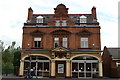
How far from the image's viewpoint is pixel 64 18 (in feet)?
98.8

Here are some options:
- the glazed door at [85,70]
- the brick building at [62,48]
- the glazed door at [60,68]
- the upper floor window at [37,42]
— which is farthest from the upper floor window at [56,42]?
the glazed door at [85,70]

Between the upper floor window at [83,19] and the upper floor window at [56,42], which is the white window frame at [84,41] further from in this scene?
the upper floor window at [56,42]

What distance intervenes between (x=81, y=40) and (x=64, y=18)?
194 inches

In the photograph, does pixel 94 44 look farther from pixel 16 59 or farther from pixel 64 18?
pixel 16 59

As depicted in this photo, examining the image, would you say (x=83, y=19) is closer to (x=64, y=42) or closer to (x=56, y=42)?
(x=64, y=42)

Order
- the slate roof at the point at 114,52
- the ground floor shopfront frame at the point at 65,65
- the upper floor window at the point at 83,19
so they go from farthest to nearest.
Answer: the slate roof at the point at 114,52 < the upper floor window at the point at 83,19 < the ground floor shopfront frame at the point at 65,65

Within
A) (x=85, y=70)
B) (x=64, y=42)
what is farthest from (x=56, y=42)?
(x=85, y=70)

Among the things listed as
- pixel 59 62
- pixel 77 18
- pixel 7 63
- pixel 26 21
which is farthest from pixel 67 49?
pixel 7 63

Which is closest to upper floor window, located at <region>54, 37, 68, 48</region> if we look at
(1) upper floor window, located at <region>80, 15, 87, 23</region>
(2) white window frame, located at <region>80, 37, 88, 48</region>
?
(2) white window frame, located at <region>80, 37, 88, 48</region>

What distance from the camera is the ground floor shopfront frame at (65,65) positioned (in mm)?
27600

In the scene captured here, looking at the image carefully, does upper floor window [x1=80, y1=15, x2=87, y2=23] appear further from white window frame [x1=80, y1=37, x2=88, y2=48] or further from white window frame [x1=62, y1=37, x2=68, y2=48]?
white window frame [x1=62, y1=37, x2=68, y2=48]

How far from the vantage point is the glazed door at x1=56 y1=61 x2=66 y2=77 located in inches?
1113

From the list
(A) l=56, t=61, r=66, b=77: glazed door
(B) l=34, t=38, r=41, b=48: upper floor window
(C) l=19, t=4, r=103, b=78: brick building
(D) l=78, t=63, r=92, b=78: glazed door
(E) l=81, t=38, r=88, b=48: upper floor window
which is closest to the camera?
(C) l=19, t=4, r=103, b=78: brick building

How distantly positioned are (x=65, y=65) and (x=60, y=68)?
969 millimetres
